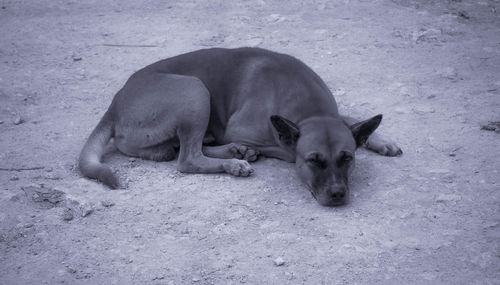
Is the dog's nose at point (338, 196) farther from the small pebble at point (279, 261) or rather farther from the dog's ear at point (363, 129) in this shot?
the small pebble at point (279, 261)

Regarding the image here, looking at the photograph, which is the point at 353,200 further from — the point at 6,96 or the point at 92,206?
the point at 6,96

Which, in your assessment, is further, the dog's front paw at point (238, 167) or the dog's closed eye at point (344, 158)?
the dog's front paw at point (238, 167)

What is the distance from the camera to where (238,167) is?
4953 millimetres

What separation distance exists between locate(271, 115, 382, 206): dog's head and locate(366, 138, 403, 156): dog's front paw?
18.1 inches

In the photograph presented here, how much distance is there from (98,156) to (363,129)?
7.68 feet

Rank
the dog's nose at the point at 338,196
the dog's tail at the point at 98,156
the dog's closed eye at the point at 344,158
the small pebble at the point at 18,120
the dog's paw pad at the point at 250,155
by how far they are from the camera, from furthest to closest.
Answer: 1. the small pebble at the point at 18,120
2. the dog's paw pad at the point at 250,155
3. the dog's tail at the point at 98,156
4. the dog's closed eye at the point at 344,158
5. the dog's nose at the point at 338,196

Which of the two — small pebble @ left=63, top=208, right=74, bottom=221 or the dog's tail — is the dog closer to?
the dog's tail

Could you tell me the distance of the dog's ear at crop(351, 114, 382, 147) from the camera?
4629 mm

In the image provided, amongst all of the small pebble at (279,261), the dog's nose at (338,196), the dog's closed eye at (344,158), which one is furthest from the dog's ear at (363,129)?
the small pebble at (279,261)

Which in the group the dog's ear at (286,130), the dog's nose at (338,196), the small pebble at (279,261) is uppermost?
the dog's ear at (286,130)

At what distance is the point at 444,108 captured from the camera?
5898mm

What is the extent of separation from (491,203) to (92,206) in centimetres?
304

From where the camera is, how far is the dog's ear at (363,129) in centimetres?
463

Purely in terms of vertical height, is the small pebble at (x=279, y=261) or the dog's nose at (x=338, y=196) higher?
the dog's nose at (x=338, y=196)
